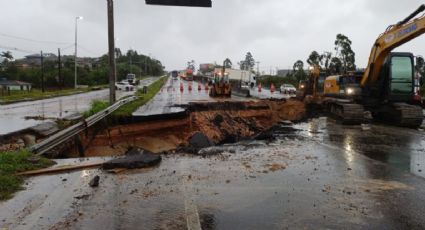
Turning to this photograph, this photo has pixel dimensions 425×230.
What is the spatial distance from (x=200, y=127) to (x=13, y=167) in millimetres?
11223

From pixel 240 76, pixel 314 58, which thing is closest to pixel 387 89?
pixel 240 76

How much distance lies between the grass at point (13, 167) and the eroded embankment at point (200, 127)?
4610mm

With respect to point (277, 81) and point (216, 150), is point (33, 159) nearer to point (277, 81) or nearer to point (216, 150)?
point (216, 150)

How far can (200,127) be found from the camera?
1873cm

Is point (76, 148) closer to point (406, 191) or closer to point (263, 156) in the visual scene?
point (263, 156)

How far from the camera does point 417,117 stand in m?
17.3

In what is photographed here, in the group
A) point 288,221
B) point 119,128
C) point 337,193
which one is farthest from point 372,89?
point 288,221

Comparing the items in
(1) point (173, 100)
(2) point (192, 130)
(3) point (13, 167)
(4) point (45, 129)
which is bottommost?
(2) point (192, 130)

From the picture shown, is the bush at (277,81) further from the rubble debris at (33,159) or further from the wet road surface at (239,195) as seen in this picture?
the rubble debris at (33,159)

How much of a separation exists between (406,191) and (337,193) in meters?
1.31

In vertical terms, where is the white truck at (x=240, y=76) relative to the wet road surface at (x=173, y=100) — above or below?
above

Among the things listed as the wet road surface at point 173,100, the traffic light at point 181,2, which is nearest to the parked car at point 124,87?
the wet road surface at point 173,100

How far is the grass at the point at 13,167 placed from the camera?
6910mm

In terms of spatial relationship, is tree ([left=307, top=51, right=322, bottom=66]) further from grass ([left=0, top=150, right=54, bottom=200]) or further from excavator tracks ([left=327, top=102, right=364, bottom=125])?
grass ([left=0, top=150, right=54, bottom=200])
